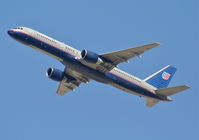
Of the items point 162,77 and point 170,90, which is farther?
point 162,77

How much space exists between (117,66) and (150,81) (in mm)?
8279

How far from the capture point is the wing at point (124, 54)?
63694 mm

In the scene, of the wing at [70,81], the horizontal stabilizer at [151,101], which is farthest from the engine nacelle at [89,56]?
the horizontal stabilizer at [151,101]

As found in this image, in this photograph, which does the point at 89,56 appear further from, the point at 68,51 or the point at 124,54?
the point at 124,54

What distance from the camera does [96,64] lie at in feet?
219

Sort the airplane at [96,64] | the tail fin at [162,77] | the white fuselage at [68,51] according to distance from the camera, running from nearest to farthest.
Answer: the airplane at [96,64]
the white fuselage at [68,51]
the tail fin at [162,77]

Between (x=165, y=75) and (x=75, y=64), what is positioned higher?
(x=165, y=75)

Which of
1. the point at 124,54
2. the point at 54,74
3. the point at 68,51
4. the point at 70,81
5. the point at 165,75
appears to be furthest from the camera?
the point at 165,75

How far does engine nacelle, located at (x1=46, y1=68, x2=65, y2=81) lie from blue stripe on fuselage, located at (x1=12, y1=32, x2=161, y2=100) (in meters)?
5.96

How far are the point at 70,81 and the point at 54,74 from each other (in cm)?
321

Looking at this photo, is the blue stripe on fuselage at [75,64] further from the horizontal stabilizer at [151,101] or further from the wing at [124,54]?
the horizontal stabilizer at [151,101]

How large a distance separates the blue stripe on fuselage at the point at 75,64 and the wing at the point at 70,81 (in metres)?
4.78

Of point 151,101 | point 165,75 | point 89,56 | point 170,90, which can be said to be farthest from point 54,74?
point 165,75

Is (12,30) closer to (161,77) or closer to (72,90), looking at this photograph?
(72,90)
